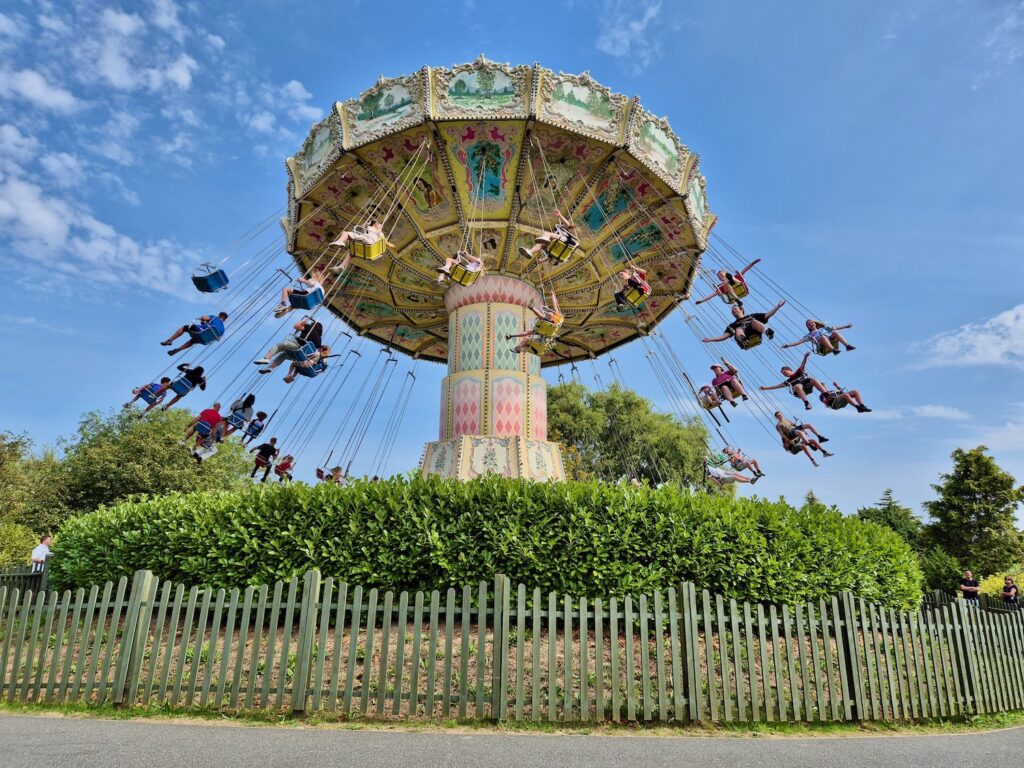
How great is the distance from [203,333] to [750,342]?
1094cm

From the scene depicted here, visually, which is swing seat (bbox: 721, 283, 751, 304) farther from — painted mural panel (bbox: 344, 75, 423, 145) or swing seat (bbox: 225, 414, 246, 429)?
swing seat (bbox: 225, 414, 246, 429)

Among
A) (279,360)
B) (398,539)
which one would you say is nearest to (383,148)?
(279,360)

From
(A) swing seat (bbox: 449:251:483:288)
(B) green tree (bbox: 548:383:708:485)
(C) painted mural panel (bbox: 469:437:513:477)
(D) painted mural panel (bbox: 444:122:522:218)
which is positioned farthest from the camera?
(B) green tree (bbox: 548:383:708:485)

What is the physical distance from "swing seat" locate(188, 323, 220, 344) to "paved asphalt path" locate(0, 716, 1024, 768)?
7.04 m

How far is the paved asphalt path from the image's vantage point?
175 inches

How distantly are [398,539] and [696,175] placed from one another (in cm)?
1148

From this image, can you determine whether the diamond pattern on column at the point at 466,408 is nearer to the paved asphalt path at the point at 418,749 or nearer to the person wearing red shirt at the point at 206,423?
the person wearing red shirt at the point at 206,423

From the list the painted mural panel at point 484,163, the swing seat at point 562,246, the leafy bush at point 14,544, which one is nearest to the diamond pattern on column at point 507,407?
the painted mural panel at point 484,163

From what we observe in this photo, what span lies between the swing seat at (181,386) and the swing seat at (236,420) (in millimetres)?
1068

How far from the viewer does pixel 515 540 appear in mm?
8195

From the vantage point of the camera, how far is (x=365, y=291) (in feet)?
57.5

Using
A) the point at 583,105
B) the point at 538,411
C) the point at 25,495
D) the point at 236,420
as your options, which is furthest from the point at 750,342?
the point at 25,495

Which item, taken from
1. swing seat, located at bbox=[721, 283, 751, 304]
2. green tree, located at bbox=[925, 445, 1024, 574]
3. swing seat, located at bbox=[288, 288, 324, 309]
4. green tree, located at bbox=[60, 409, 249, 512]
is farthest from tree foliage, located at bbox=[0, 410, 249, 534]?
green tree, located at bbox=[925, 445, 1024, 574]

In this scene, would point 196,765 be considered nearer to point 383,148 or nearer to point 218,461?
point 383,148
